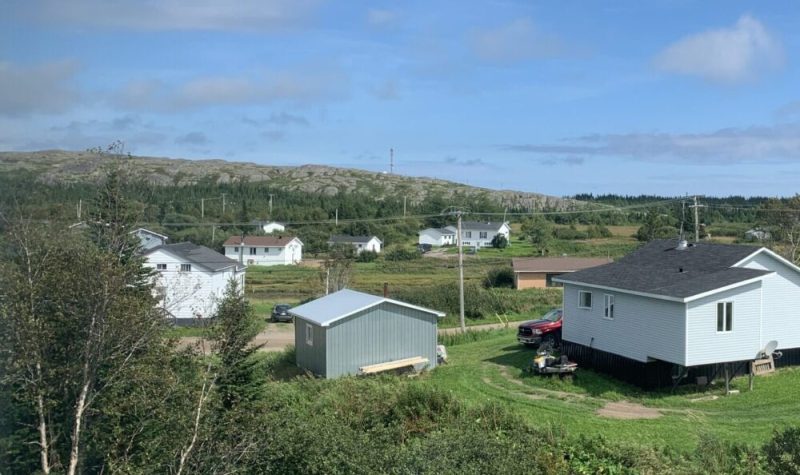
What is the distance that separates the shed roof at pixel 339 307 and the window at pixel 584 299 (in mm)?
4488

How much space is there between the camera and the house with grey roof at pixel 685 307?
65.2 ft

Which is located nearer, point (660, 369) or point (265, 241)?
point (660, 369)

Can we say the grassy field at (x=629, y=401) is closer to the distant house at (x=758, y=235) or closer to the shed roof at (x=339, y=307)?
the shed roof at (x=339, y=307)

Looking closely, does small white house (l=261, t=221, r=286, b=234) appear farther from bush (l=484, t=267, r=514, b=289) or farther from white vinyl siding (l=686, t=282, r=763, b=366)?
white vinyl siding (l=686, t=282, r=763, b=366)

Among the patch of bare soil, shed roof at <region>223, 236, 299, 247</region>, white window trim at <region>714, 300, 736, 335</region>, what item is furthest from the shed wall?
shed roof at <region>223, 236, 299, 247</region>

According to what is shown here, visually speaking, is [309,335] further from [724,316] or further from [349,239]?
[349,239]

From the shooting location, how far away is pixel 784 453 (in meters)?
10.6

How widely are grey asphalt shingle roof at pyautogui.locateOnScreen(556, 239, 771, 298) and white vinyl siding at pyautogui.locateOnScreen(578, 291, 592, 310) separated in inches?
16.2

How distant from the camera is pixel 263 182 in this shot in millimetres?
183750

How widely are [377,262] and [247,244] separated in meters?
14.1

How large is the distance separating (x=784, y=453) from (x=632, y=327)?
10955 mm

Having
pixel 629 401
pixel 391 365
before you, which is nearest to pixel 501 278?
pixel 391 365

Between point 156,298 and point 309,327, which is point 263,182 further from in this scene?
point 156,298

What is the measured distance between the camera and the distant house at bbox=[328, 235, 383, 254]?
87.8 m
